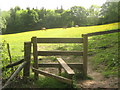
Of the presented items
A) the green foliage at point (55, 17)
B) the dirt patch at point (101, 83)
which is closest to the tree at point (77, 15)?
the green foliage at point (55, 17)

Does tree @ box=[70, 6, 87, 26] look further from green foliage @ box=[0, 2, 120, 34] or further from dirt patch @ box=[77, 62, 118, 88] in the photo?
dirt patch @ box=[77, 62, 118, 88]

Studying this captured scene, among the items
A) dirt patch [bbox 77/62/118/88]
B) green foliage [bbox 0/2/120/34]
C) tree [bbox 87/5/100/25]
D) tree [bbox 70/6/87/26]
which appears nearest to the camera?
dirt patch [bbox 77/62/118/88]

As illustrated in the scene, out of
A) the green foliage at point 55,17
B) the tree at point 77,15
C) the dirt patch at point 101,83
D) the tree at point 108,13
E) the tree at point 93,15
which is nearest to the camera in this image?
the dirt patch at point 101,83

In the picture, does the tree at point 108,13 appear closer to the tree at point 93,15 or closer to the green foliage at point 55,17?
the green foliage at point 55,17

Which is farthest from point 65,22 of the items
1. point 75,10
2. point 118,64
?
point 118,64

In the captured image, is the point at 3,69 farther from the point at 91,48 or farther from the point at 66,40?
the point at 91,48

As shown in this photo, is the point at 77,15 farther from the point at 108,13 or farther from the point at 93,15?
the point at 108,13

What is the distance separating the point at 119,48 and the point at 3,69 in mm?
7759

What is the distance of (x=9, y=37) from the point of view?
20438 millimetres

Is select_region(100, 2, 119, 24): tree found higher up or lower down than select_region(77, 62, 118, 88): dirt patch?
higher up

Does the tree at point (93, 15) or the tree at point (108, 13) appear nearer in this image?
the tree at point (108, 13)

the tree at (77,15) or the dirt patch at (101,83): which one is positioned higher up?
the tree at (77,15)

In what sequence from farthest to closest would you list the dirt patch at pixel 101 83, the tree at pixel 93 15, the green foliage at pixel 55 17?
the tree at pixel 93 15 → the green foliage at pixel 55 17 → the dirt patch at pixel 101 83

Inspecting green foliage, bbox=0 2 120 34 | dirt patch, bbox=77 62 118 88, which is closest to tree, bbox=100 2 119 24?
green foliage, bbox=0 2 120 34
